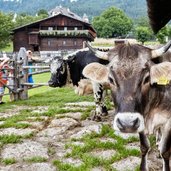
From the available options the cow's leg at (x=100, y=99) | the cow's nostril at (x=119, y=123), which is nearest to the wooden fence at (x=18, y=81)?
the cow's leg at (x=100, y=99)

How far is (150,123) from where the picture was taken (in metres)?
4.92

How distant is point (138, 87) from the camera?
425 cm

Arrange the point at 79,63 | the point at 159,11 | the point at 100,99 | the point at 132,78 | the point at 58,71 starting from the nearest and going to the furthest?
the point at 132,78 < the point at 159,11 < the point at 100,99 < the point at 79,63 < the point at 58,71

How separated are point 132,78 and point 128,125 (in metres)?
0.55

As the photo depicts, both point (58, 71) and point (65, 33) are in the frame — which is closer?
point (58, 71)

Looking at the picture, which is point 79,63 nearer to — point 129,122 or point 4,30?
point 129,122

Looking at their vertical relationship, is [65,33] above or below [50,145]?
above

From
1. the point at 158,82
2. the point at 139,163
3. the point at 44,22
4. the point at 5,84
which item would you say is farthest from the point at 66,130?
the point at 44,22

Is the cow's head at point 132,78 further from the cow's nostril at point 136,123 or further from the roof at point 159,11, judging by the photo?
the roof at point 159,11

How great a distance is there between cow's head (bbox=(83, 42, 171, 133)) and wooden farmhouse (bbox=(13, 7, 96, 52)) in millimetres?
50055

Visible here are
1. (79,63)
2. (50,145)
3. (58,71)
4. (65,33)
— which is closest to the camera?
(50,145)

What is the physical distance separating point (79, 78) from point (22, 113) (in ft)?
5.56

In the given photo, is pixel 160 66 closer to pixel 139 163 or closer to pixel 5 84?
pixel 139 163

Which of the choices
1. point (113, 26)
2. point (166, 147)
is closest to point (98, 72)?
point (166, 147)
